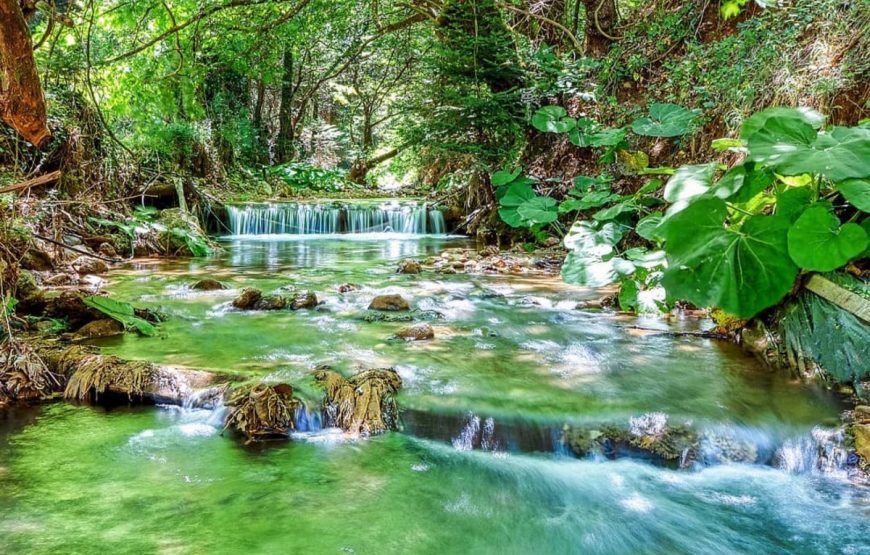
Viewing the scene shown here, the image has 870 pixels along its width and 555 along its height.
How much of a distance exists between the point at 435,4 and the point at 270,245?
515cm

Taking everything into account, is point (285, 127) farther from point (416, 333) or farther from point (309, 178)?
point (416, 333)


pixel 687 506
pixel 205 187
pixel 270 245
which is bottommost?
pixel 687 506

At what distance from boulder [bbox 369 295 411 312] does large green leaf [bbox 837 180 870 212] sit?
11.3 feet

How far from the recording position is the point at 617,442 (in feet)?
9.18

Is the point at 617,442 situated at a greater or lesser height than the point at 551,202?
lesser

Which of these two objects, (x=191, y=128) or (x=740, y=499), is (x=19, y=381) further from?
(x=191, y=128)

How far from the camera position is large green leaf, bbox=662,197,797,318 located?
2.80 m

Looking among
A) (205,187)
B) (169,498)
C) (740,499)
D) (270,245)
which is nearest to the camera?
(169,498)

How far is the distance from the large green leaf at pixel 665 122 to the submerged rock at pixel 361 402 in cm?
406

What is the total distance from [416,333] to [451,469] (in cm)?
167

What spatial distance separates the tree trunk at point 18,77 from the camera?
274 centimetres

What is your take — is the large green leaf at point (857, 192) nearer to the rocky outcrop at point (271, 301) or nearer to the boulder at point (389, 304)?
the boulder at point (389, 304)

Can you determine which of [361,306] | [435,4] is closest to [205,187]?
[435,4]

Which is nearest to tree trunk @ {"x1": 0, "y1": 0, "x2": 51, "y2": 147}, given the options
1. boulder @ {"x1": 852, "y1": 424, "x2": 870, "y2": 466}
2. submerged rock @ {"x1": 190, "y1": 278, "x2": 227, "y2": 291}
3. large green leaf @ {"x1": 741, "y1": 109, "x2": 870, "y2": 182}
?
submerged rock @ {"x1": 190, "y1": 278, "x2": 227, "y2": 291}
